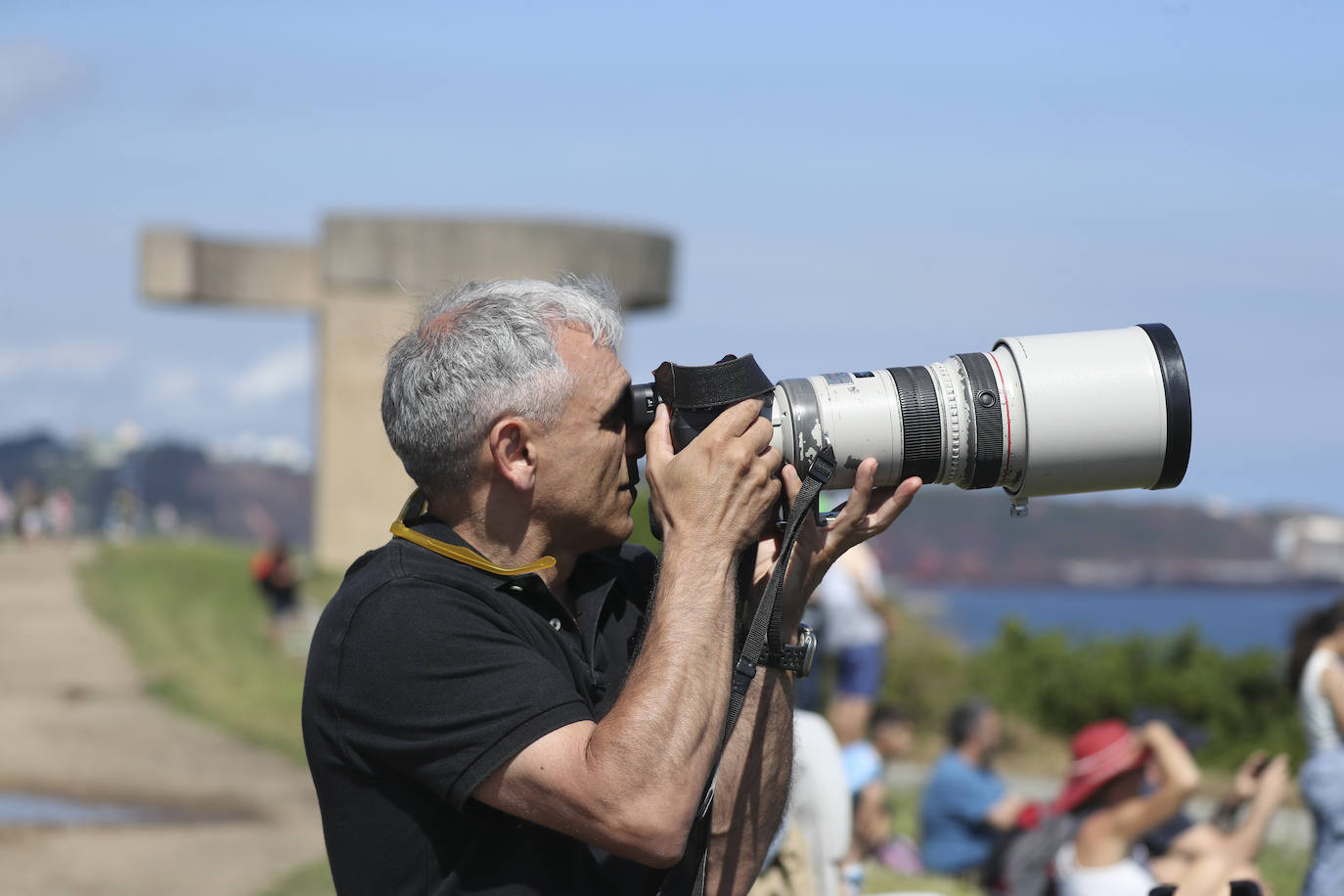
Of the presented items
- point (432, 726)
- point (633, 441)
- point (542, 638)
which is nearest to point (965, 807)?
point (633, 441)

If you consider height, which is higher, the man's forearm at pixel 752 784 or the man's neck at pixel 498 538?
the man's neck at pixel 498 538

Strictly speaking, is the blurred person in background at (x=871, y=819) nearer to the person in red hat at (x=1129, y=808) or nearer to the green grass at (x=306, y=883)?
the person in red hat at (x=1129, y=808)

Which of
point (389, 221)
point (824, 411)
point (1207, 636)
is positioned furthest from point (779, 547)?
point (389, 221)

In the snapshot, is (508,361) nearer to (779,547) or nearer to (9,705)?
(779,547)

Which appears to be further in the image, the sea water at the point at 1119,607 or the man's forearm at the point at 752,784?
the sea water at the point at 1119,607

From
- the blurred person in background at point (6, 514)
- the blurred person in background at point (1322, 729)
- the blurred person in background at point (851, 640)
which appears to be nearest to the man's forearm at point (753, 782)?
the blurred person in background at point (1322, 729)

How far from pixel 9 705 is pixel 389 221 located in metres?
7.43

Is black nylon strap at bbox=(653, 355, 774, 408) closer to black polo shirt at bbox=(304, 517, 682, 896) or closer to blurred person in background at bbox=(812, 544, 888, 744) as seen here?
black polo shirt at bbox=(304, 517, 682, 896)

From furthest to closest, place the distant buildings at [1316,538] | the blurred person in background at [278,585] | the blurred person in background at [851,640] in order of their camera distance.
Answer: the distant buildings at [1316,538] < the blurred person in background at [278,585] < the blurred person in background at [851,640]

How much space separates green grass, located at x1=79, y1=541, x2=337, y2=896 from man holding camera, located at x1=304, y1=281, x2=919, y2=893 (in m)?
4.21

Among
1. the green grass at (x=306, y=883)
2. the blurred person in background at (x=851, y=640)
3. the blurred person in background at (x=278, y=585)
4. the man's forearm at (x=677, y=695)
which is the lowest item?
the blurred person in background at (x=278, y=585)

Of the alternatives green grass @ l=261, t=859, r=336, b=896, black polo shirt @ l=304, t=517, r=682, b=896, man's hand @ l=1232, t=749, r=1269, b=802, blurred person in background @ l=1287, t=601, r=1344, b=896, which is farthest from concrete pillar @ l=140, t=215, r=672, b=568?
black polo shirt @ l=304, t=517, r=682, b=896

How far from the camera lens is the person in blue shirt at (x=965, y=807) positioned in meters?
6.78

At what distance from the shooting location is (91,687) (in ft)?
38.2
